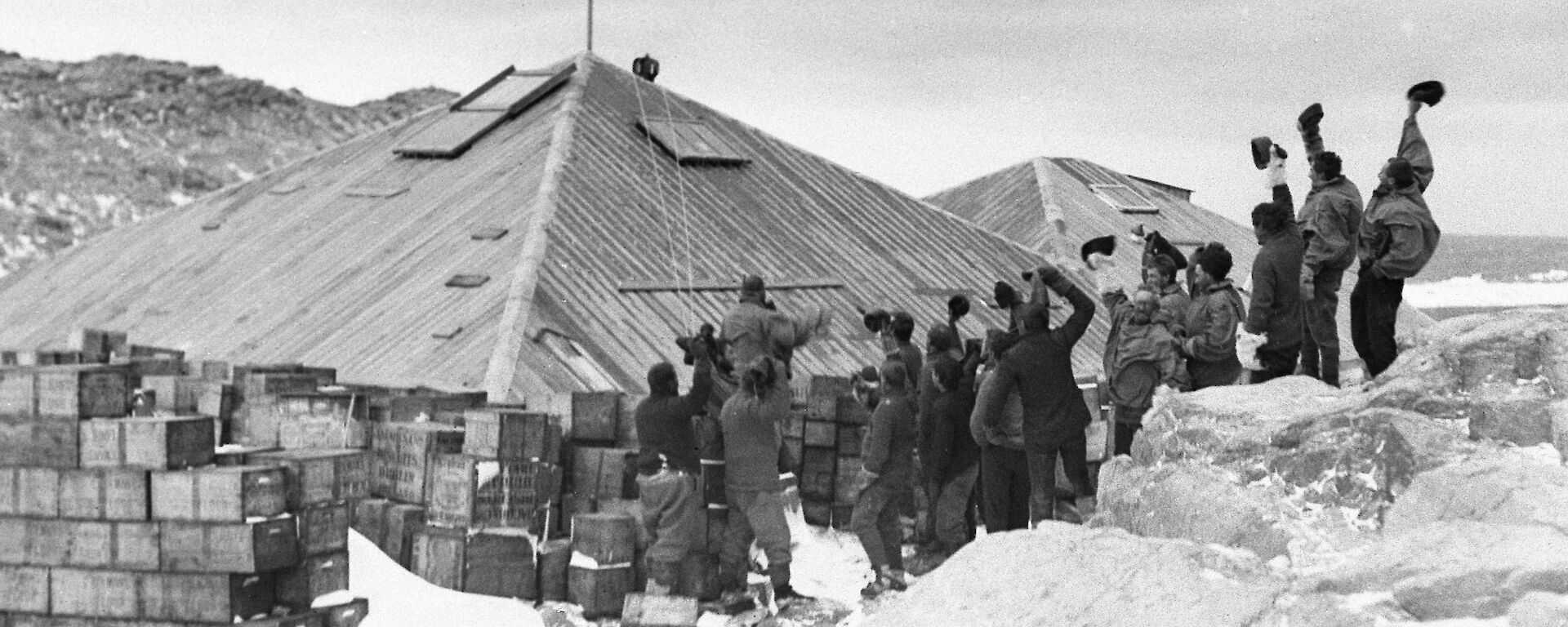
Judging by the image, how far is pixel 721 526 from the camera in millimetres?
14617

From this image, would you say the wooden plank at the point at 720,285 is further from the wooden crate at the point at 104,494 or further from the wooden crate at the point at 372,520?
the wooden crate at the point at 104,494

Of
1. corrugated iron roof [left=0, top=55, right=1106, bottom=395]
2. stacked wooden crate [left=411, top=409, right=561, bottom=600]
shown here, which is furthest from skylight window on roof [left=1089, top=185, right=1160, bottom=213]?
stacked wooden crate [left=411, top=409, right=561, bottom=600]

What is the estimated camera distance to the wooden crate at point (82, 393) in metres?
13.5

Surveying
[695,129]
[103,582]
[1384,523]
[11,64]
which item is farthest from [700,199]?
[11,64]

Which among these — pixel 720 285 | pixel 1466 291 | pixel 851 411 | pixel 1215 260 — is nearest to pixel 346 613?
pixel 851 411

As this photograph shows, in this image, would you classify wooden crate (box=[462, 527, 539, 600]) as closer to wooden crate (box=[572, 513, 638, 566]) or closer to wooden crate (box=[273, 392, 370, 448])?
wooden crate (box=[572, 513, 638, 566])

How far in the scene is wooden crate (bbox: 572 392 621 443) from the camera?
15914mm

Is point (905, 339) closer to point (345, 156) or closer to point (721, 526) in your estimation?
point (721, 526)

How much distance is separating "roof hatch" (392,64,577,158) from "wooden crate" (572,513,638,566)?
59.7ft

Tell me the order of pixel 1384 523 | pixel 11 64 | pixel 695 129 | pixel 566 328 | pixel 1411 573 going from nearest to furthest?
pixel 1411 573 < pixel 1384 523 < pixel 566 328 < pixel 695 129 < pixel 11 64

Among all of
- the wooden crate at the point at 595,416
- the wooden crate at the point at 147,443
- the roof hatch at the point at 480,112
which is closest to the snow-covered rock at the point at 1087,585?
the wooden crate at the point at 147,443

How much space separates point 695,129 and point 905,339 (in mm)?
18472

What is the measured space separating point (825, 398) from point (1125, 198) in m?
28.8

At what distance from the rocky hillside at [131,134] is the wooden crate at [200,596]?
5375 cm
